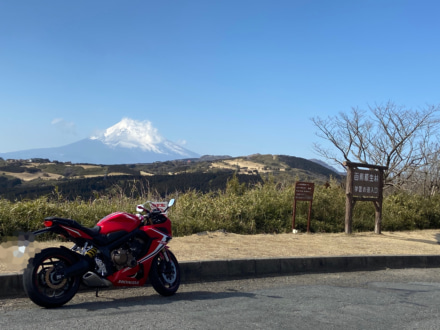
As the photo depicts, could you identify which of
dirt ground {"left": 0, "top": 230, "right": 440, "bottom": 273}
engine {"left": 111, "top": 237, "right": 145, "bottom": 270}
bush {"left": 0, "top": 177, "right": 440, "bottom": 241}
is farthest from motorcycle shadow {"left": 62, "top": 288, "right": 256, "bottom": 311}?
bush {"left": 0, "top": 177, "right": 440, "bottom": 241}

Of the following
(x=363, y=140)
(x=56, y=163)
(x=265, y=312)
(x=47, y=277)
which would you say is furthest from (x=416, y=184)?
(x=56, y=163)

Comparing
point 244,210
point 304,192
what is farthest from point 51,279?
point 304,192

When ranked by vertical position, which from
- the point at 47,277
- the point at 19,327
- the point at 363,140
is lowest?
the point at 19,327

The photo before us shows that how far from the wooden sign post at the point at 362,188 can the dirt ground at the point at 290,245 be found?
53 cm

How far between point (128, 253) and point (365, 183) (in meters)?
9.18

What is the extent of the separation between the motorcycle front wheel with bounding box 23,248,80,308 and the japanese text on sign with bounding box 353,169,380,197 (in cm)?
952

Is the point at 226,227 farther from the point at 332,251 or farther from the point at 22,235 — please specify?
the point at 22,235

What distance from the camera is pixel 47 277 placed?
5117 mm

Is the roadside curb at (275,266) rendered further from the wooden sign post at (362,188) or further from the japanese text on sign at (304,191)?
the japanese text on sign at (304,191)

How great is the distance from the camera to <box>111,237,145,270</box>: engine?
18.8ft

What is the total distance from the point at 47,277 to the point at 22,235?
2.08 feet

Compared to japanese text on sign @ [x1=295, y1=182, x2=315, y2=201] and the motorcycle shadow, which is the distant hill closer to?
japanese text on sign @ [x1=295, y1=182, x2=315, y2=201]

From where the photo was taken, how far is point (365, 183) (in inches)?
522

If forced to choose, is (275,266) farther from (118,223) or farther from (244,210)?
(244,210)
